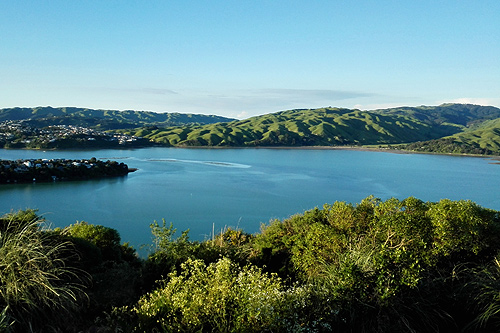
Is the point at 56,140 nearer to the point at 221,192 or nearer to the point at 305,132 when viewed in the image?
the point at 221,192

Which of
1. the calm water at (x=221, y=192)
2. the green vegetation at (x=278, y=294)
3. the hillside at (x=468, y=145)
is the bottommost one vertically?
the calm water at (x=221, y=192)

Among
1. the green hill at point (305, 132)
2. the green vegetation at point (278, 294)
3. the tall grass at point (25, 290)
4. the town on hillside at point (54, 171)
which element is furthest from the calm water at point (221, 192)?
the green hill at point (305, 132)

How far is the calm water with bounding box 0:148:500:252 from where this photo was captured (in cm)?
3472

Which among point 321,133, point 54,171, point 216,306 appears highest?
Answer: point 321,133

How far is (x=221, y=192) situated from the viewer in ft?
156

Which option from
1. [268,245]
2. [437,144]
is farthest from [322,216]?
[437,144]

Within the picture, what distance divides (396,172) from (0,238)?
72.8 m

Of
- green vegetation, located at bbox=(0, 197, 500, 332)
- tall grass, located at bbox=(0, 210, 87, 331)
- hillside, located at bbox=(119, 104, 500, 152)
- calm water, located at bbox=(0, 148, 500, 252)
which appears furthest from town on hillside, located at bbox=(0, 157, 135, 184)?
hillside, located at bbox=(119, 104, 500, 152)

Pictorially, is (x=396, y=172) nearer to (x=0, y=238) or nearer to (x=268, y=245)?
(x=268, y=245)

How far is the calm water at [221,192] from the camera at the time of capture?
3472 cm

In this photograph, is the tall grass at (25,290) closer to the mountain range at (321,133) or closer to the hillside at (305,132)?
the mountain range at (321,133)

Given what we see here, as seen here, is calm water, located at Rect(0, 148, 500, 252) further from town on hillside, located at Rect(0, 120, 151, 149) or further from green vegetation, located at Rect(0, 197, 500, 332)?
town on hillside, located at Rect(0, 120, 151, 149)

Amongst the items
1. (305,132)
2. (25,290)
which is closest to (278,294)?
(25,290)

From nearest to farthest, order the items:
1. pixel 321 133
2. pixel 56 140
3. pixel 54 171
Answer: pixel 54 171 < pixel 56 140 < pixel 321 133
